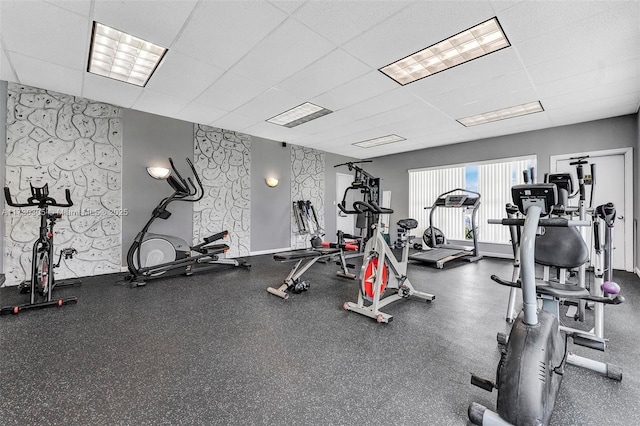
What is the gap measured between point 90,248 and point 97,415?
3854 mm

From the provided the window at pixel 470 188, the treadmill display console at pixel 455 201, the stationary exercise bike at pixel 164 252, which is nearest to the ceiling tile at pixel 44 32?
the stationary exercise bike at pixel 164 252

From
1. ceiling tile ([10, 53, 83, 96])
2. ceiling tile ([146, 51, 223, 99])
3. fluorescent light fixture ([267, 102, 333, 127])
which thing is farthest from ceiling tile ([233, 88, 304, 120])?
ceiling tile ([10, 53, 83, 96])

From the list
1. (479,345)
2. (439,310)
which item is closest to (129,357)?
(479,345)

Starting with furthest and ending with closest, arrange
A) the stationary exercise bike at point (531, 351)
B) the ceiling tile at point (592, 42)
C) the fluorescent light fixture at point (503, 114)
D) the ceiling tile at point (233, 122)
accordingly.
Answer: the ceiling tile at point (233, 122) → the fluorescent light fixture at point (503, 114) → the ceiling tile at point (592, 42) → the stationary exercise bike at point (531, 351)

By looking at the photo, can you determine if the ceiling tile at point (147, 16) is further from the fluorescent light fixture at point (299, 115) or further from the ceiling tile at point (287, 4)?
the fluorescent light fixture at point (299, 115)

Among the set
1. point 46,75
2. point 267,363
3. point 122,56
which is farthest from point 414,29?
point 46,75

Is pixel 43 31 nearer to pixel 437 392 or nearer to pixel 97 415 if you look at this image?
pixel 97 415

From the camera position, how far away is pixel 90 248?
431cm

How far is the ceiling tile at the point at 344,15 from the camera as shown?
7.33 feet

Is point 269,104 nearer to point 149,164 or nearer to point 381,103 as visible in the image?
point 381,103

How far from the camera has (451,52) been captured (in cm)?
299

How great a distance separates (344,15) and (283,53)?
841mm

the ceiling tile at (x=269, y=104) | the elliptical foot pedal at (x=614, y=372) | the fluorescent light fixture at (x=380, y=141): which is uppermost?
the fluorescent light fixture at (x=380, y=141)

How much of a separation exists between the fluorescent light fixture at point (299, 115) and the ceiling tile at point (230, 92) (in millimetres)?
828
